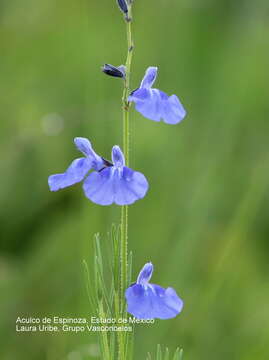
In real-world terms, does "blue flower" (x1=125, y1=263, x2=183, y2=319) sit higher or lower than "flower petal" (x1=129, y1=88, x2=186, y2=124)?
lower

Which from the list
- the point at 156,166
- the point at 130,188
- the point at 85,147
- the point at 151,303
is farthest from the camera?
the point at 156,166

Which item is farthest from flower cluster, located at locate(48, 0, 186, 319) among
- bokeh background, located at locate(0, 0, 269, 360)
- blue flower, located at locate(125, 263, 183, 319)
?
bokeh background, located at locate(0, 0, 269, 360)

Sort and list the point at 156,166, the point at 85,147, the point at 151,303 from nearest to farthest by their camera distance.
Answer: the point at 151,303
the point at 85,147
the point at 156,166

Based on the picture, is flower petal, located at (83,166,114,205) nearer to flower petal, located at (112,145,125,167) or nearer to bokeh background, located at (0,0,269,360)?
flower petal, located at (112,145,125,167)

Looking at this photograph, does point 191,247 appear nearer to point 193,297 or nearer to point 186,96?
point 193,297

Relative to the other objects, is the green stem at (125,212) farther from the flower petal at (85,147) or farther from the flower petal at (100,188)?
the flower petal at (85,147)

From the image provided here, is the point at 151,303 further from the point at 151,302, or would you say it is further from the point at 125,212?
the point at 125,212

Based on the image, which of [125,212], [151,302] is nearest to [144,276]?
[151,302]

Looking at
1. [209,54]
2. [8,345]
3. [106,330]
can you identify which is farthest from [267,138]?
[106,330]
